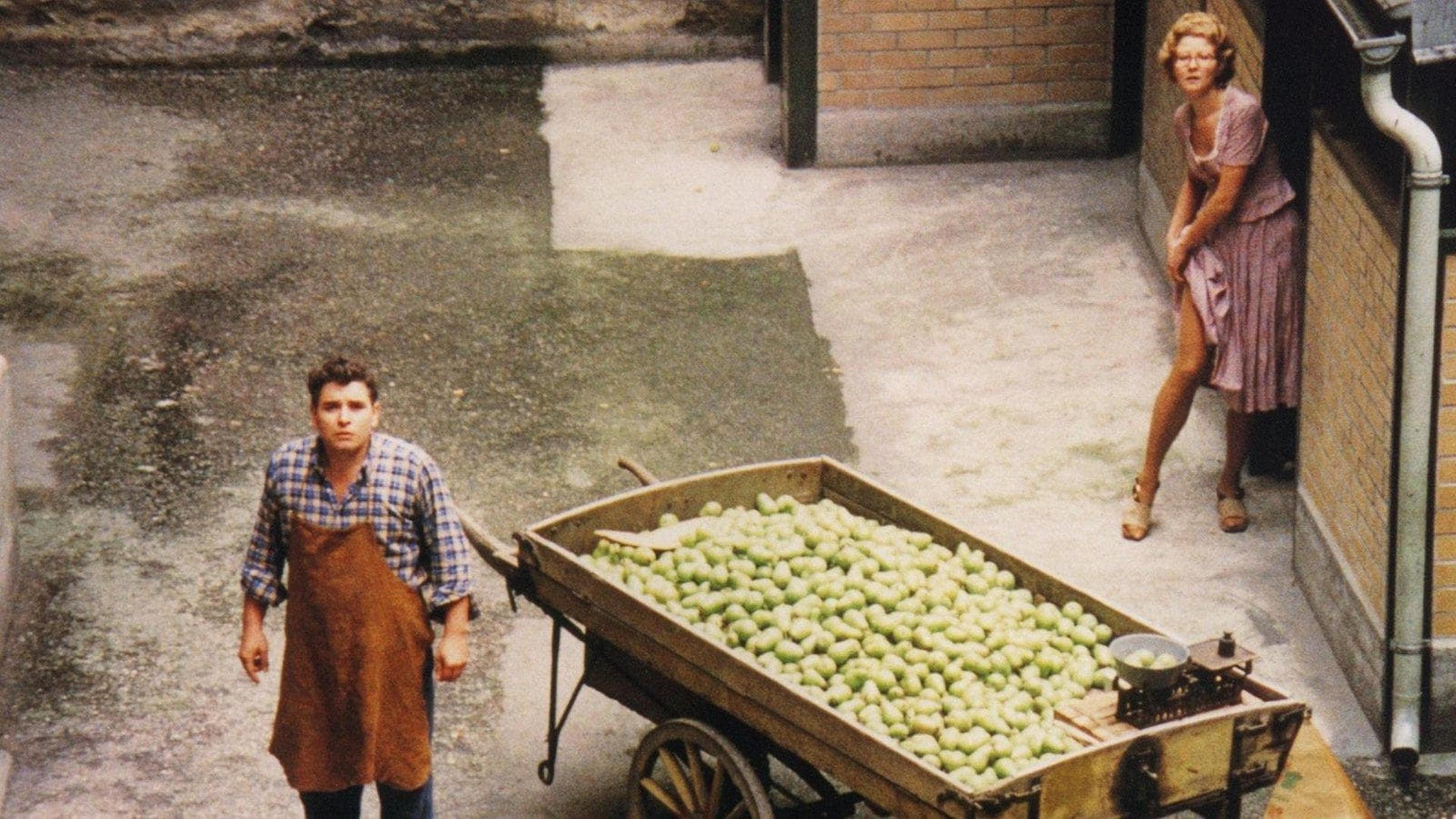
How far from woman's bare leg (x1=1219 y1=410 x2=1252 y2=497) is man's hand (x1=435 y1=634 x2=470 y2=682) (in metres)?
3.94

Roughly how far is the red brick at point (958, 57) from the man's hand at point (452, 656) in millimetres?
7452

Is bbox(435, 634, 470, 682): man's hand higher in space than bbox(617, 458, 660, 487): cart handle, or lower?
lower

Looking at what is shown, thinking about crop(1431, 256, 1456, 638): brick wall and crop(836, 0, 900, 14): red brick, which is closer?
crop(1431, 256, 1456, 638): brick wall

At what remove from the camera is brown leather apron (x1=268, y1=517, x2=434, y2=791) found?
6.17 m

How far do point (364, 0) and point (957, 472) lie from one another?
7.31m

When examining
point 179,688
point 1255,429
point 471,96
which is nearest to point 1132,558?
point 1255,429

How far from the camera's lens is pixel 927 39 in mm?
12914

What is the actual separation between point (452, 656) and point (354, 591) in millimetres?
354

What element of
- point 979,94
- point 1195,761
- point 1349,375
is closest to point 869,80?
point 979,94

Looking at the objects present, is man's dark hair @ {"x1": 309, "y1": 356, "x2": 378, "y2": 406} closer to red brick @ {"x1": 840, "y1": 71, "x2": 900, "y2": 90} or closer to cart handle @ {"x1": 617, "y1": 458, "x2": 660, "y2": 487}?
cart handle @ {"x1": 617, "y1": 458, "x2": 660, "y2": 487}

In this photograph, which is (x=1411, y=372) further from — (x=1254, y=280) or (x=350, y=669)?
(x=350, y=669)

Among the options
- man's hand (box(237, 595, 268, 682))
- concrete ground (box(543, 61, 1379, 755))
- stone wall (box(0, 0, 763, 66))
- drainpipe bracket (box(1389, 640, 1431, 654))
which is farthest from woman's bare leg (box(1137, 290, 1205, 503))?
stone wall (box(0, 0, 763, 66))

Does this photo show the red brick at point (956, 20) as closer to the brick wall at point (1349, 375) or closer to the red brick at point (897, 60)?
the red brick at point (897, 60)

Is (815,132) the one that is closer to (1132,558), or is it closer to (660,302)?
(660,302)
